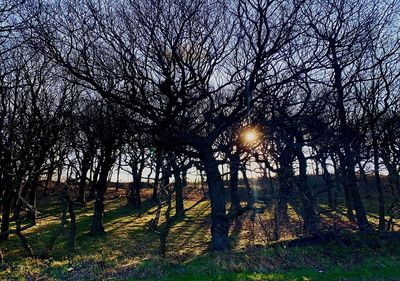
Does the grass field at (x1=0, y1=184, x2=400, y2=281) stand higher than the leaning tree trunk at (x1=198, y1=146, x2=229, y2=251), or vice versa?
the leaning tree trunk at (x1=198, y1=146, x2=229, y2=251)

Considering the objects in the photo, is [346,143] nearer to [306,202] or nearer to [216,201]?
[306,202]

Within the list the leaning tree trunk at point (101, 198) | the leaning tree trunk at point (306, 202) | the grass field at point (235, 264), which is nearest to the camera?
the grass field at point (235, 264)

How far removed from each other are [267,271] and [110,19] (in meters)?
8.77

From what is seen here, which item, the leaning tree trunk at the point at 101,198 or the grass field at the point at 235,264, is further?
the leaning tree trunk at the point at 101,198

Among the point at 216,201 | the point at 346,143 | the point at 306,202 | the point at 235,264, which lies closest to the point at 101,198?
the point at 216,201

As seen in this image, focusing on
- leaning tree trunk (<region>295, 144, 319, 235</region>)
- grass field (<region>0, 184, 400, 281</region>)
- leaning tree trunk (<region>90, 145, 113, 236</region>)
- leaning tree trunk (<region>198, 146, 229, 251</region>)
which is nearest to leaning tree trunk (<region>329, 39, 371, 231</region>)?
leaning tree trunk (<region>295, 144, 319, 235</region>)

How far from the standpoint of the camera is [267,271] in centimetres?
946

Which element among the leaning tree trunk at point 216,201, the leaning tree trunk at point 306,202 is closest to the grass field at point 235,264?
the leaning tree trunk at point 216,201

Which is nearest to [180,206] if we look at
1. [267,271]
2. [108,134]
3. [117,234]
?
[117,234]

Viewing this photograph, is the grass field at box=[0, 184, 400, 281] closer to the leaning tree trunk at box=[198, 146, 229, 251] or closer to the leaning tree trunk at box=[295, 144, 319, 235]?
the leaning tree trunk at box=[198, 146, 229, 251]

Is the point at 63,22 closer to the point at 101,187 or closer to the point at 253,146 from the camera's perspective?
the point at 253,146

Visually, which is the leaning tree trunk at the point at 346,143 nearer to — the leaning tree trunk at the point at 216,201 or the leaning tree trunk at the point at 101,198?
the leaning tree trunk at the point at 216,201

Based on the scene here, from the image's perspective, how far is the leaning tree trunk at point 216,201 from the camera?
554 inches

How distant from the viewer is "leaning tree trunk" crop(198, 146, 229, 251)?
14.1 metres
